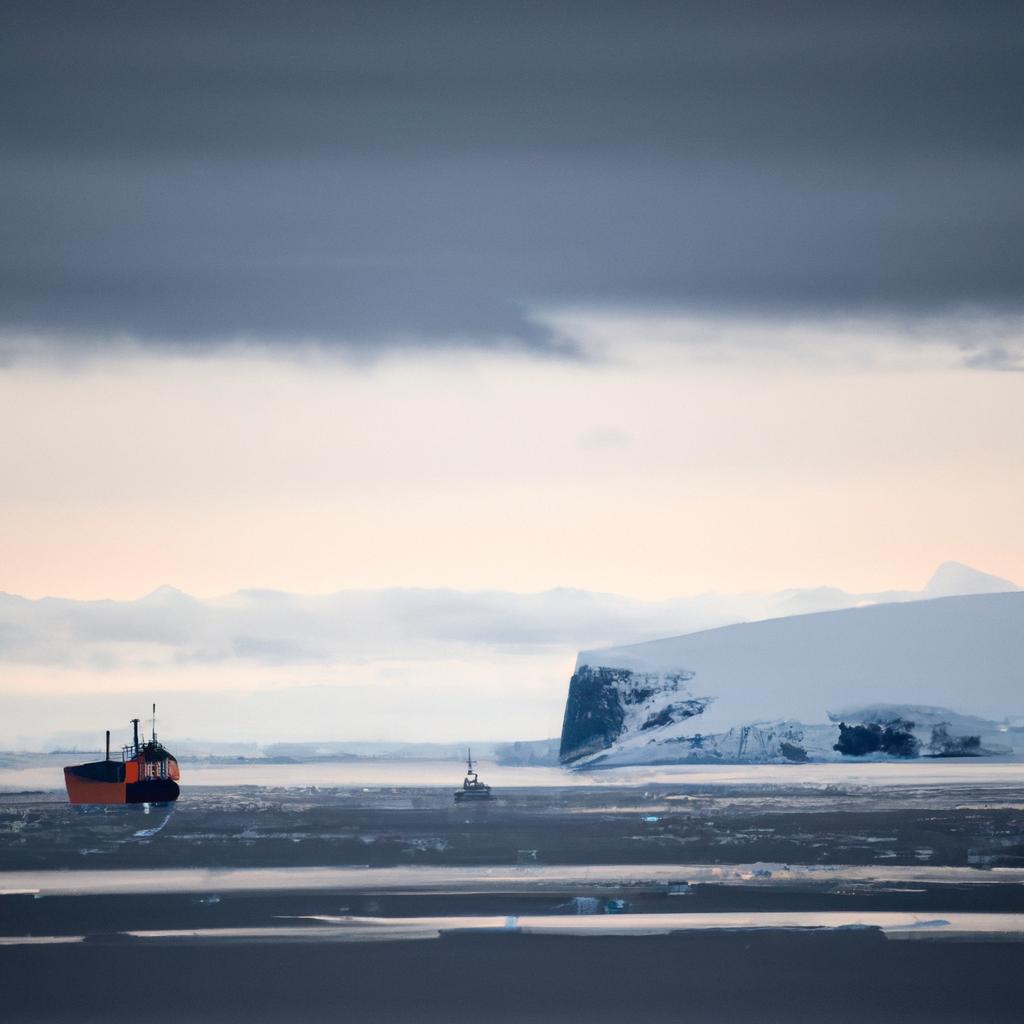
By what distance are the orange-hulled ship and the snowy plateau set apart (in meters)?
20.7

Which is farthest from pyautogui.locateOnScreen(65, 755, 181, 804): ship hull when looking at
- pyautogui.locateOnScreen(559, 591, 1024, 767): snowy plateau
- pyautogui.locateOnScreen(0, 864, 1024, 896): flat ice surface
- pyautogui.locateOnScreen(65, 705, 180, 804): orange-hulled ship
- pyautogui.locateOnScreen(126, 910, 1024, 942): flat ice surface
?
pyautogui.locateOnScreen(126, 910, 1024, 942): flat ice surface

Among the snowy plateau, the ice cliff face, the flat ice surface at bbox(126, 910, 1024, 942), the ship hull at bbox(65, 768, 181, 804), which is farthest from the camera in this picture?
the ice cliff face

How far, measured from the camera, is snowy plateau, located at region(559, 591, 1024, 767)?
5116 centimetres

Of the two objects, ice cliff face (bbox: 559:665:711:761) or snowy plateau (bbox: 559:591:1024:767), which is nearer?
Result: snowy plateau (bbox: 559:591:1024:767)

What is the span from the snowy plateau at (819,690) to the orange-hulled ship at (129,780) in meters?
20.7

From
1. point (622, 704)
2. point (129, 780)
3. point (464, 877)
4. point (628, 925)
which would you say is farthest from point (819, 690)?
point (628, 925)

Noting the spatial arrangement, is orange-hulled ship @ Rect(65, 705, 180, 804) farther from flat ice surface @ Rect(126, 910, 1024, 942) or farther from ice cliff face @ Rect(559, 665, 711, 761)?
flat ice surface @ Rect(126, 910, 1024, 942)

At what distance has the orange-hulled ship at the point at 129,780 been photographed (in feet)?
129

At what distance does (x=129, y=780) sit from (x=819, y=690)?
25412 mm

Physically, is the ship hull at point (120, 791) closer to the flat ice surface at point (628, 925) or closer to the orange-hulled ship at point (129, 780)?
the orange-hulled ship at point (129, 780)

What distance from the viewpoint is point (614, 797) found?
34.7 meters

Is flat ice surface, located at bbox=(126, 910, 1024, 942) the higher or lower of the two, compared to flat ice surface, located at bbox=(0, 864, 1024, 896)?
higher

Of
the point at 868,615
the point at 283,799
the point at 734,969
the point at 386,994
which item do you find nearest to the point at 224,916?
the point at 386,994

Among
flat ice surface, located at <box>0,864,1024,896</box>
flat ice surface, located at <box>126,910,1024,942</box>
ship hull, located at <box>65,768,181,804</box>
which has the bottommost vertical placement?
ship hull, located at <box>65,768,181,804</box>
